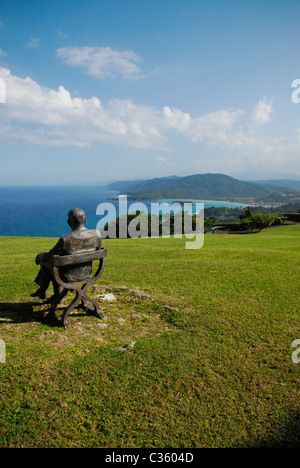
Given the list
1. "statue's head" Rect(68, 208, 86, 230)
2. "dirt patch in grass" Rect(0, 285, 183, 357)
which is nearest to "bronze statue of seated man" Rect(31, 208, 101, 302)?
"statue's head" Rect(68, 208, 86, 230)

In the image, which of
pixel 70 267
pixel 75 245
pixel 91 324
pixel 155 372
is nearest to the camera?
pixel 155 372

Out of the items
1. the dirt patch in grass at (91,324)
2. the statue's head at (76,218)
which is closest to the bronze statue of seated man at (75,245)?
the statue's head at (76,218)

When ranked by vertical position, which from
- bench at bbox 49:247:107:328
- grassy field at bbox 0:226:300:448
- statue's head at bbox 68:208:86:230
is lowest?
grassy field at bbox 0:226:300:448

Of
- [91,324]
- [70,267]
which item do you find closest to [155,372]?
[91,324]

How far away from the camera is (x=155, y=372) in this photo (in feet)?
14.3

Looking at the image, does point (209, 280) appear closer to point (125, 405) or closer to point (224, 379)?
point (224, 379)

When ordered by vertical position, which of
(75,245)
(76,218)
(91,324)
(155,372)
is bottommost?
(155,372)

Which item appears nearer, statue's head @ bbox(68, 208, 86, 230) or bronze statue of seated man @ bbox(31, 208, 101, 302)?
bronze statue of seated man @ bbox(31, 208, 101, 302)

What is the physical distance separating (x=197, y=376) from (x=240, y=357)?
1020 mm

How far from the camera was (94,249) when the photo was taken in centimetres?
566

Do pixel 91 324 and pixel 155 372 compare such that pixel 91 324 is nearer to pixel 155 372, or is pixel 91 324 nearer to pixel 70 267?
pixel 70 267

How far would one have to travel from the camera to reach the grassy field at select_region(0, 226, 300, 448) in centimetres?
335

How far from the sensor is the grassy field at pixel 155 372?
335 centimetres

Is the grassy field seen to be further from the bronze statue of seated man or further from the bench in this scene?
the bronze statue of seated man
